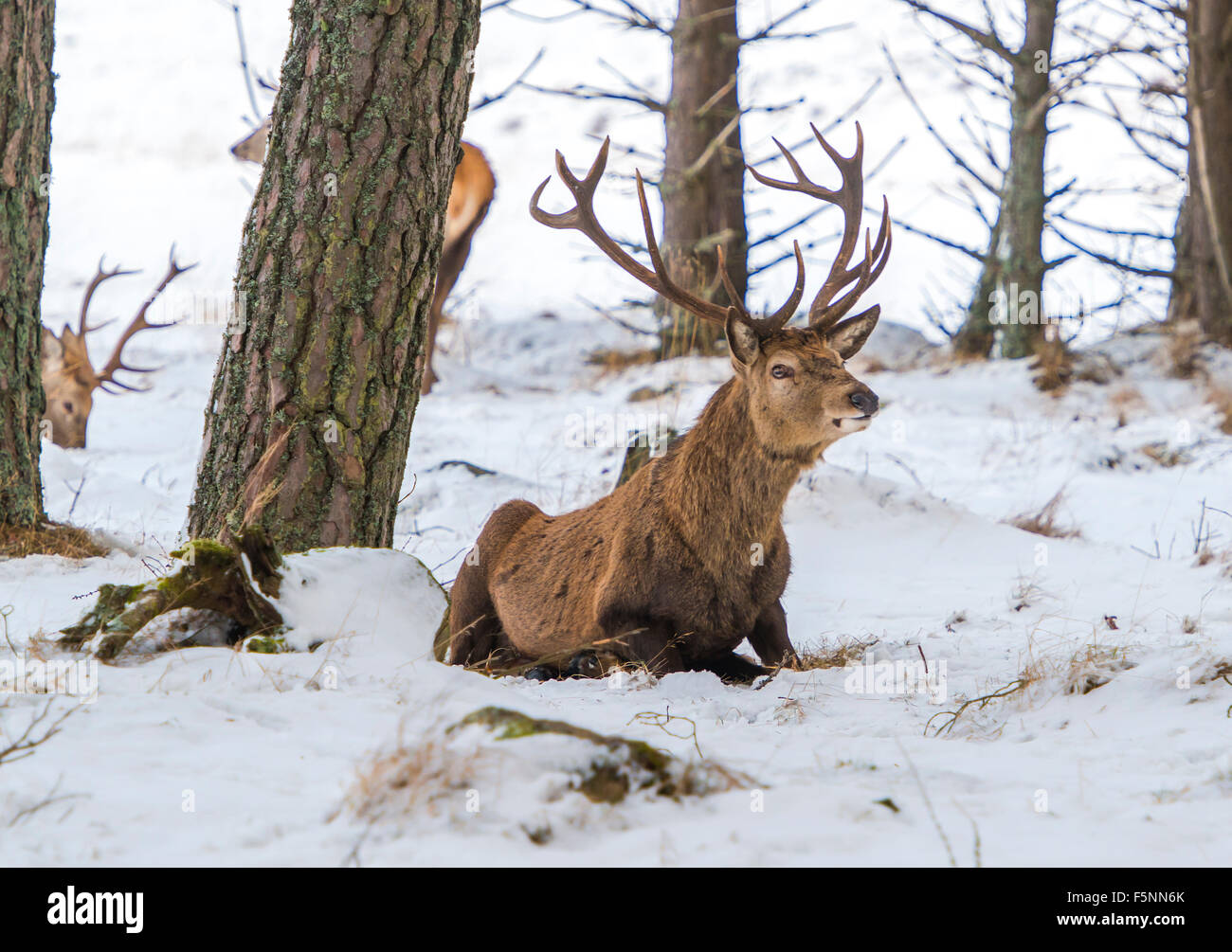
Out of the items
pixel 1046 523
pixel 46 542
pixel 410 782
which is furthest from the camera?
pixel 1046 523

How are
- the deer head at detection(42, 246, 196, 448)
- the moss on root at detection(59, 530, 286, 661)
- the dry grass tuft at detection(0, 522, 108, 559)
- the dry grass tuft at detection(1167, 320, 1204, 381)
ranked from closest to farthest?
the moss on root at detection(59, 530, 286, 661), the dry grass tuft at detection(0, 522, 108, 559), the deer head at detection(42, 246, 196, 448), the dry grass tuft at detection(1167, 320, 1204, 381)

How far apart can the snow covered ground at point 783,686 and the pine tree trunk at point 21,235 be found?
2.03 feet

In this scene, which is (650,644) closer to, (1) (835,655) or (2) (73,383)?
(1) (835,655)

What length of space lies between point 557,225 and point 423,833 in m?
3.44

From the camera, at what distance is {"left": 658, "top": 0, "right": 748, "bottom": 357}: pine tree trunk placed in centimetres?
1137

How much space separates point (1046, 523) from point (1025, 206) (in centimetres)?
631

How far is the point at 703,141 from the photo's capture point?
1152 centimetres

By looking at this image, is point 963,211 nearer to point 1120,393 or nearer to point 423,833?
point 1120,393

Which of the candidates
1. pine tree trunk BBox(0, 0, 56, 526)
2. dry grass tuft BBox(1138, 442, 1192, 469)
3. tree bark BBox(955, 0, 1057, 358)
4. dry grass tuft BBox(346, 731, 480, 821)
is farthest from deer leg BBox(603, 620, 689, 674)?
tree bark BBox(955, 0, 1057, 358)

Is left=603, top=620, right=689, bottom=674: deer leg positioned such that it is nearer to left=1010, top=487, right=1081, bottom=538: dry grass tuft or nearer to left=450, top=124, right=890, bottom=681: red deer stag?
left=450, top=124, right=890, bottom=681: red deer stag

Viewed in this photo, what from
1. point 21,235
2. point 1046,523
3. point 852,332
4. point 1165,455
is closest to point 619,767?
point 852,332

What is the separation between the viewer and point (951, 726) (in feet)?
10.7

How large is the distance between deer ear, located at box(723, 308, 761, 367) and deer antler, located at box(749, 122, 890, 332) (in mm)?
343
